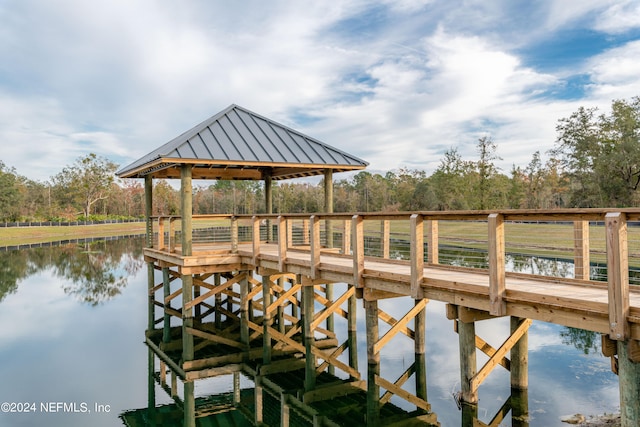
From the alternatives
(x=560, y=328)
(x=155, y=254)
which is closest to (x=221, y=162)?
(x=155, y=254)

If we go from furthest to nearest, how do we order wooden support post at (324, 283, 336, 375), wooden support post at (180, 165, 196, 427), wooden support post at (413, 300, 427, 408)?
wooden support post at (180, 165, 196, 427) → wooden support post at (324, 283, 336, 375) → wooden support post at (413, 300, 427, 408)

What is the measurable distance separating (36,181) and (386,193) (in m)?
64.2

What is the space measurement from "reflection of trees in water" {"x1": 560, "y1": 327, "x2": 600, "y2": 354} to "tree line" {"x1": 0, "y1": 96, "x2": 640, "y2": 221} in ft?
109

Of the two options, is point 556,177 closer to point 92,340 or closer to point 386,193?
point 386,193

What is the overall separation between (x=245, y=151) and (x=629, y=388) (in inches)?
389

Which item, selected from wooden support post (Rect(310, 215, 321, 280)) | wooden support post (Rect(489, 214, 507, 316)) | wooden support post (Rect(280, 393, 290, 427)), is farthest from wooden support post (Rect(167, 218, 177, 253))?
wooden support post (Rect(489, 214, 507, 316))

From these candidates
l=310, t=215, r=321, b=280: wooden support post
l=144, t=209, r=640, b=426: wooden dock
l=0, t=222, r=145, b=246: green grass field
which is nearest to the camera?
l=144, t=209, r=640, b=426: wooden dock

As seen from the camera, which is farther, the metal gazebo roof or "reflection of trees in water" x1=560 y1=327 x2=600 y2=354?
the metal gazebo roof

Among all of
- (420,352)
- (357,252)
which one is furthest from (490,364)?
(420,352)

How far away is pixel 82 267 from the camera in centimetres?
2627

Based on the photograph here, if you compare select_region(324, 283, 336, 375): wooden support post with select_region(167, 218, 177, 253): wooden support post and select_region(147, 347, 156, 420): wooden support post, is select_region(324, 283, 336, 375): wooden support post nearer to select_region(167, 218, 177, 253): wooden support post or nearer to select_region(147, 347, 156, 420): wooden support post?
select_region(147, 347, 156, 420): wooden support post

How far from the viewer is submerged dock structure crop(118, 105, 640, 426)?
196 inches

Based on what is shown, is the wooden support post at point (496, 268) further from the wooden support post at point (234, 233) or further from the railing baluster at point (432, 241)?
the wooden support post at point (234, 233)

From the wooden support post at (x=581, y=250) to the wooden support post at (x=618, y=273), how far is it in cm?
195
